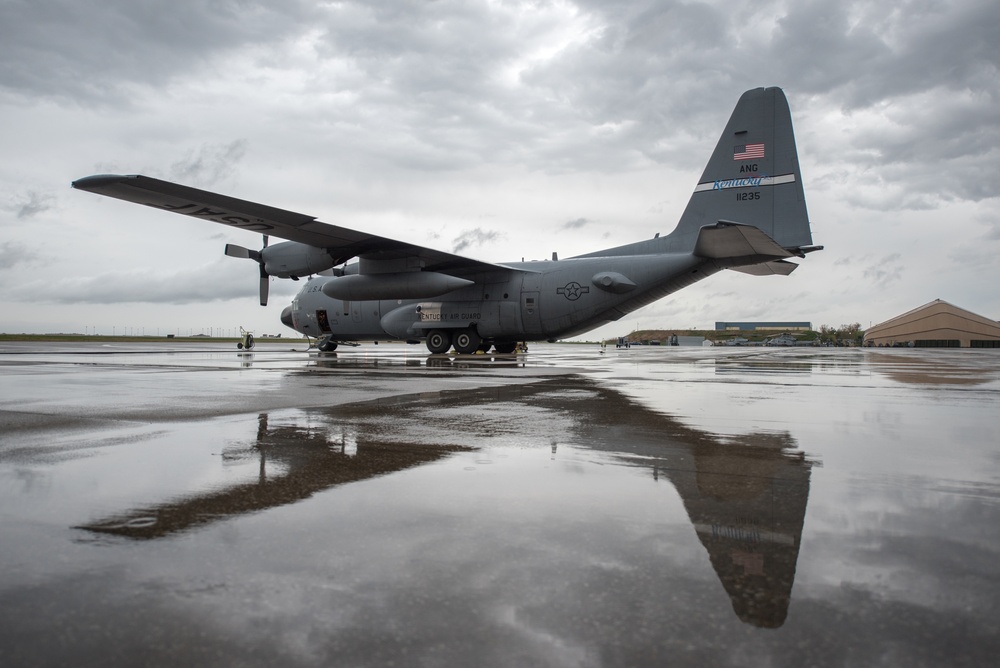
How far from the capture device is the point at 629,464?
390 centimetres

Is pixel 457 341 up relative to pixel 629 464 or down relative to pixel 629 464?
up

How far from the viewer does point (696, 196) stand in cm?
1902

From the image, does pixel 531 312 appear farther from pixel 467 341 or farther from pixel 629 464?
pixel 629 464

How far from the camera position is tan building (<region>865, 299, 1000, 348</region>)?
244 feet

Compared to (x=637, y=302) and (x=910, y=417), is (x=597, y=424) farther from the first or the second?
(x=637, y=302)

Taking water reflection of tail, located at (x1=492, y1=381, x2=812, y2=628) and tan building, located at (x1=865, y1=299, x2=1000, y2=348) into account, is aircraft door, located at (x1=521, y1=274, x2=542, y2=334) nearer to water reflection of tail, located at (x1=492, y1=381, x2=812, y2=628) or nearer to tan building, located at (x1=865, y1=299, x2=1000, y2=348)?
water reflection of tail, located at (x1=492, y1=381, x2=812, y2=628)

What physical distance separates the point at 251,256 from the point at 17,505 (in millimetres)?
21460

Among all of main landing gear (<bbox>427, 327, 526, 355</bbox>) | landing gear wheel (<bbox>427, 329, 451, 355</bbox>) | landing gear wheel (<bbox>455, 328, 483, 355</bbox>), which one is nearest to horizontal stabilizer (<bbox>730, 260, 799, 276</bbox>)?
landing gear wheel (<bbox>455, 328, 483, 355</bbox>)

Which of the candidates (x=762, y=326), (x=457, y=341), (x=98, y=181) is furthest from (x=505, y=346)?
(x=762, y=326)

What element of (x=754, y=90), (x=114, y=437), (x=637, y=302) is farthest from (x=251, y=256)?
(x=114, y=437)

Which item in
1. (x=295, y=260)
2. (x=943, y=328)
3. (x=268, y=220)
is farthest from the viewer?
(x=943, y=328)

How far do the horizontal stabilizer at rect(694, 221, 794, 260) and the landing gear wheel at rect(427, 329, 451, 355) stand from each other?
10297 millimetres

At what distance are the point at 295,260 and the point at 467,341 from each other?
6.89 metres

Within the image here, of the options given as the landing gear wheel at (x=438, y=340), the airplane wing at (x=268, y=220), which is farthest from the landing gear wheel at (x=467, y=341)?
the airplane wing at (x=268, y=220)
